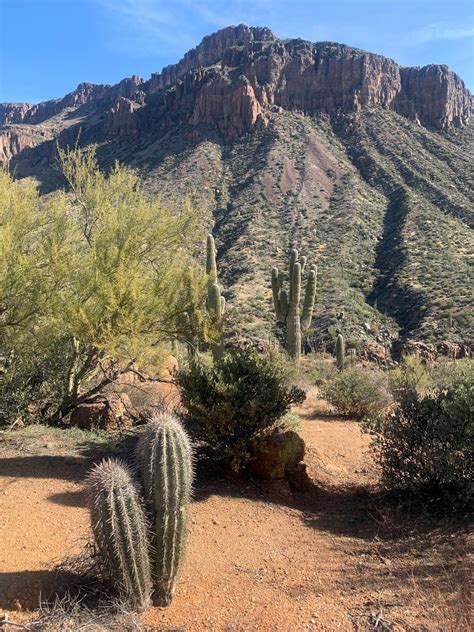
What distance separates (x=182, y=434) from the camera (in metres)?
4.02

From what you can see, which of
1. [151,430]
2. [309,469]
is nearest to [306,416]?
[309,469]

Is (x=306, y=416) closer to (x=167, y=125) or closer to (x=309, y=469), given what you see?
(x=309, y=469)

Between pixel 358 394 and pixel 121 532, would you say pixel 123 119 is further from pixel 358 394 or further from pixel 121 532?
pixel 121 532

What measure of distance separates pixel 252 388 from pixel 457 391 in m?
2.45

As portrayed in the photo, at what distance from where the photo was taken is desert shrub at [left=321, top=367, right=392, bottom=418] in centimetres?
1157

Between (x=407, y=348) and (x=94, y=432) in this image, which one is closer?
(x=94, y=432)

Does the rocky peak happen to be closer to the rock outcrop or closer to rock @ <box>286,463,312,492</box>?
the rock outcrop

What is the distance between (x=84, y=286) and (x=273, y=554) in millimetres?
5176

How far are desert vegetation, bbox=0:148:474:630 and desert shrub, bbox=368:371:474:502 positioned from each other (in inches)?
0.7

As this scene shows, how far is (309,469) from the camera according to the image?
685 centimetres

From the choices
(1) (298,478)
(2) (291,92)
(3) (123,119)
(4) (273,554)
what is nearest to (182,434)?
(4) (273,554)

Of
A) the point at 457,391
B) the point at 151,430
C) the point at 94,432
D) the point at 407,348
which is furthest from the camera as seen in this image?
the point at 407,348

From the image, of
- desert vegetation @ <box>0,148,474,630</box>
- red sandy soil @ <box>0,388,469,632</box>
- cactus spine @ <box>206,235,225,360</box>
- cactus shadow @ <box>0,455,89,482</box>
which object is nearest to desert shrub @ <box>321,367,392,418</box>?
desert vegetation @ <box>0,148,474,630</box>

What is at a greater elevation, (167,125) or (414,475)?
(167,125)
